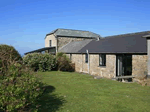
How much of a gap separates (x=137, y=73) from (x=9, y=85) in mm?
11883

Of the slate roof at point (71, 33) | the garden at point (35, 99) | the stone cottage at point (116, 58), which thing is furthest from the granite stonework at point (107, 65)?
the slate roof at point (71, 33)

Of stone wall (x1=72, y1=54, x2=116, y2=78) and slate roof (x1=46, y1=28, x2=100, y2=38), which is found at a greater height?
slate roof (x1=46, y1=28, x2=100, y2=38)

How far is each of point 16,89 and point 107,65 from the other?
43.7 ft

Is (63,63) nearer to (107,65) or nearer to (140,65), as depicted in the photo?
(107,65)

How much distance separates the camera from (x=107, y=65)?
16.6 meters

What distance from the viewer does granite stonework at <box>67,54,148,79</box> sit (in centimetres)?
1297

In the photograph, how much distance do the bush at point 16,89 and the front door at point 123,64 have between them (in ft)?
39.0

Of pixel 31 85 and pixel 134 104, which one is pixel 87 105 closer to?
pixel 134 104

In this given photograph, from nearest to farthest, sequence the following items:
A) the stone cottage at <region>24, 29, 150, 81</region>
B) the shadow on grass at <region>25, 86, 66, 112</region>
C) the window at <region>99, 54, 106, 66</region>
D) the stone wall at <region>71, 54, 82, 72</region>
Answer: the shadow on grass at <region>25, 86, 66, 112</region>, the stone cottage at <region>24, 29, 150, 81</region>, the window at <region>99, 54, 106, 66</region>, the stone wall at <region>71, 54, 82, 72</region>

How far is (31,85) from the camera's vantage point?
5020mm

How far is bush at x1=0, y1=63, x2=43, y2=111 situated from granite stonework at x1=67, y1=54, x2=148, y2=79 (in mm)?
10614

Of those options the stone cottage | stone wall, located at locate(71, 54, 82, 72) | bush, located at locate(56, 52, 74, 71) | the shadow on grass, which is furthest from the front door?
the shadow on grass

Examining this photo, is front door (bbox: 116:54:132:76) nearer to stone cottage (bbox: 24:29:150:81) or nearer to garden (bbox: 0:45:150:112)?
stone cottage (bbox: 24:29:150:81)

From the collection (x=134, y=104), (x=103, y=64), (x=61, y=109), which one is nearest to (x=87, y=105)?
(x=61, y=109)
